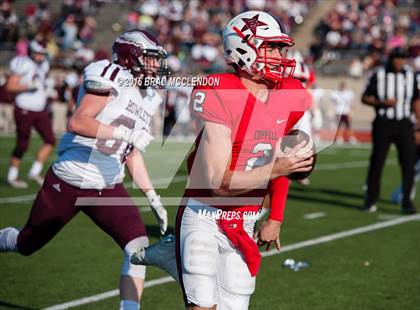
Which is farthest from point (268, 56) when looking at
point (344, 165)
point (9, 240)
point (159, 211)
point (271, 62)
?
point (344, 165)

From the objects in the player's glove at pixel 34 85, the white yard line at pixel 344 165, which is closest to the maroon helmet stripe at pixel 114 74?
the player's glove at pixel 34 85

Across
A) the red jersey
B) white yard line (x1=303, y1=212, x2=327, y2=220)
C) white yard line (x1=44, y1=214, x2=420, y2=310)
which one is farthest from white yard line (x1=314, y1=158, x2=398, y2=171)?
the red jersey

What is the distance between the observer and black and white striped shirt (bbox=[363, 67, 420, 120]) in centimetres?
984

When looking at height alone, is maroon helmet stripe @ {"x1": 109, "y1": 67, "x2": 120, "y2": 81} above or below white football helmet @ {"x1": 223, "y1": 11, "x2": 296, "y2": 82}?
below

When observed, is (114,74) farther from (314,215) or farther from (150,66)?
(314,215)

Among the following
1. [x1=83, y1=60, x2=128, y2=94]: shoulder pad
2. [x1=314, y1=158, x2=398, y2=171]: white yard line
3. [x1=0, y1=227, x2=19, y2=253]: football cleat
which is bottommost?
[x1=314, y1=158, x2=398, y2=171]: white yard line

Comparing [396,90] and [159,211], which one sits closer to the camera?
[159,211]

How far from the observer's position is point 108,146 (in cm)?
517

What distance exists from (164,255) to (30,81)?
304 inches

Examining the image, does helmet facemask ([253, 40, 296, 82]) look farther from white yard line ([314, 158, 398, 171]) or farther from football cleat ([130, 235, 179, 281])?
white yard line ([314, 158, 398, 171])

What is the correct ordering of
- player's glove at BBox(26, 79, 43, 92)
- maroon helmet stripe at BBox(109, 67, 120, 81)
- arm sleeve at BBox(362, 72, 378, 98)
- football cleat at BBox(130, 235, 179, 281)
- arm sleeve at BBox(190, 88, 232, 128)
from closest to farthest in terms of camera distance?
arm sleeve at BBox(190, 88, 232, 128) → football cleat at BBox(130, 235, 179, 281) → maroon helmet stripe at BBox(109, 67, 120, 81) → arm sleeve at BBox(362, 72, 378, 98) → player's glove at BBox(26, 79, 43, 92)

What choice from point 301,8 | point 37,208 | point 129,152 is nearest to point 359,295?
point 129,152

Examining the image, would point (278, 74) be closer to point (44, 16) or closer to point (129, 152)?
point (129, 152)

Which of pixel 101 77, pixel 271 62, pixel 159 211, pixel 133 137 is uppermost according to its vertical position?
pixel 271 62
